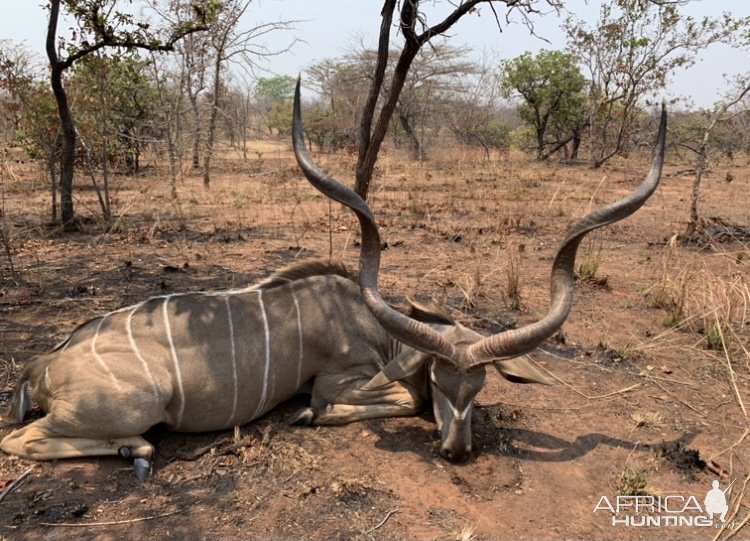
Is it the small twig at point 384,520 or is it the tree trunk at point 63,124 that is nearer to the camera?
the small twig at point 384,520

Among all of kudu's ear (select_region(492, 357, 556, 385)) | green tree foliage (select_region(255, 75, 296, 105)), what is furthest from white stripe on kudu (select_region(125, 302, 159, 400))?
green tree foliage (select_region(255, 75, 296, 105))

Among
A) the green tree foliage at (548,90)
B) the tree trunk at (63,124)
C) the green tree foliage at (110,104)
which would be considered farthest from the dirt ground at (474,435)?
the green tree foliage at (548,90)

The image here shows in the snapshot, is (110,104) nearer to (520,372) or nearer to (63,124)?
(63,124)

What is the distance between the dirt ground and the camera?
95.0 inches

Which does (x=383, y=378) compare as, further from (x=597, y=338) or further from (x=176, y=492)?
(x=597, y=338)

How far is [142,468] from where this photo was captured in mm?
2660

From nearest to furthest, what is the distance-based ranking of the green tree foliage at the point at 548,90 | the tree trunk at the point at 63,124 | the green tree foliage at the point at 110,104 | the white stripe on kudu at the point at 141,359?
1. the white stripe on kudu at the point at 141,359
2. the tree trunk at the point at 63,124
3. the green tree foliage at the point at 110,104
4. the green tree foliage at the point at 548,90

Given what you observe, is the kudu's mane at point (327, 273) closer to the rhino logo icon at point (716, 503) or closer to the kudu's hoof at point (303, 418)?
the kudu's hoof at point (303, 418)

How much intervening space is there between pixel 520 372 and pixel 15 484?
2.37m

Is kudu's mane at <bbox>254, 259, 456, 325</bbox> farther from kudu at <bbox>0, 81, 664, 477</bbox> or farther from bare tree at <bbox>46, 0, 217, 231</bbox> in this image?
bare tree at <bbox>46, 0, 217, 231</bbox>

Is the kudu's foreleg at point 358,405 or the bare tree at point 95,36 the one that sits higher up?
the bare tree at point 95,36

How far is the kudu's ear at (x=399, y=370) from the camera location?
9.57 feet

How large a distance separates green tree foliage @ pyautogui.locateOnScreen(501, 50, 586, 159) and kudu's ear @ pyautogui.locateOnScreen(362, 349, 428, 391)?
18198mm

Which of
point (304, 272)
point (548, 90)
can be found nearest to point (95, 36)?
point (304, 272)
